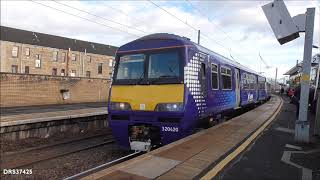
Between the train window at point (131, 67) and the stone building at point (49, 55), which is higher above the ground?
the stone building at point (49, 55)

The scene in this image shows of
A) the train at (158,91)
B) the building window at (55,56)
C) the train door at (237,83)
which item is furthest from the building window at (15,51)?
the train at (158,91)

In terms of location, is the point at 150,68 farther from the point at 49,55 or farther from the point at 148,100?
the point at 49,55

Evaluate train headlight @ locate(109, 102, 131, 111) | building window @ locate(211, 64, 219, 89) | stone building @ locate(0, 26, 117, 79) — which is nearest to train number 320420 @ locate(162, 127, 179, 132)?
train headlight @ locate(109, 102, 131, 111)

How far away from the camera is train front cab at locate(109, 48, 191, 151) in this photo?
969 centimetres

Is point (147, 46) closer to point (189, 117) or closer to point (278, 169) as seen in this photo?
point (189, 117)

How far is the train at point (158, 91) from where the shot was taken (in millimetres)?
9695

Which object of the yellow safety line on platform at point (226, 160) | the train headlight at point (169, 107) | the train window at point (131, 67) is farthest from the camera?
the train window at point (131, 67)

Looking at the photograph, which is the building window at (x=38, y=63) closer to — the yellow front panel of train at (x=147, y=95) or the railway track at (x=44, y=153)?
the railway track at (x=44, y=153)

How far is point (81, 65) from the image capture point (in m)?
70.0

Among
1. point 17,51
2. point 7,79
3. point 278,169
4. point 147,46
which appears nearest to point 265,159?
point 278,169

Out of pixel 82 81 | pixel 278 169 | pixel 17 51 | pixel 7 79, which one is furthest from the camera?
pixel 17 51

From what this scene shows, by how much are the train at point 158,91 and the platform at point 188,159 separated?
691 millimetres

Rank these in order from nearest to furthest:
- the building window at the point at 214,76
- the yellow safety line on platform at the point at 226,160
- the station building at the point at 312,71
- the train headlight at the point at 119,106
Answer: the yellow safety line on platform at the point at 226,160 < the train headlight at the point at 119,106 < the building window at the point at 214,76 < the station building at the point at 312,71

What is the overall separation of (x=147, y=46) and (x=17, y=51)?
54376 millimetres
